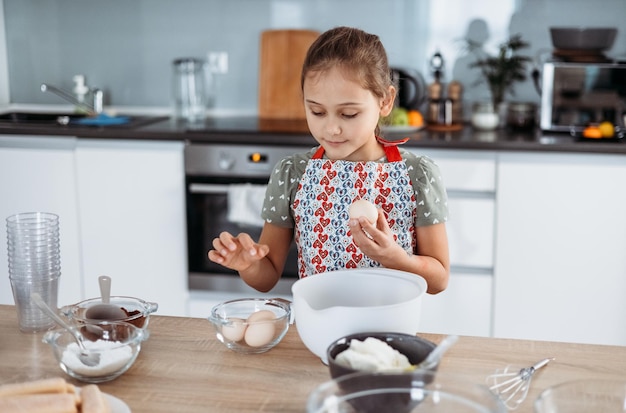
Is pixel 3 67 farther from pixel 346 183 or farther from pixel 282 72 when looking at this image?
pixel 346 183

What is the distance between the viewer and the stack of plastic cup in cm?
135

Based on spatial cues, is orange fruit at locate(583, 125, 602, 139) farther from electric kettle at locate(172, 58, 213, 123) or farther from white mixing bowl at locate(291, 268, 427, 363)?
white mixing bowl at locate(291, 268, 427, 363)

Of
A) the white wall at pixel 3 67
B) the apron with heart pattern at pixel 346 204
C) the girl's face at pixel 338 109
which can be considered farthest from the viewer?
the white wall at pixel 3 67

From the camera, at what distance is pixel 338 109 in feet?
4.89

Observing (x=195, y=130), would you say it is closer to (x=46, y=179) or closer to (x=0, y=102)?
(x=46, y=179)

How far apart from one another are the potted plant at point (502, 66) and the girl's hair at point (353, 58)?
170cm

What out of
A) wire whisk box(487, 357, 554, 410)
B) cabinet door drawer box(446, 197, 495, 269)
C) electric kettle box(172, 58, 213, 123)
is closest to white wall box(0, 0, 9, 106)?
electric kettle box(172, 58, 213, 123)

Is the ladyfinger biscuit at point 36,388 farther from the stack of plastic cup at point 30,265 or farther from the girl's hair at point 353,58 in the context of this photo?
the girl's hair at point 353,58

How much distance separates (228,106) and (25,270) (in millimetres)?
2252

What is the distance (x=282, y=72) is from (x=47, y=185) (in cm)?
106

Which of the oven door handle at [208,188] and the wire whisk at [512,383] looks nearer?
the wire whisk at [512,383]

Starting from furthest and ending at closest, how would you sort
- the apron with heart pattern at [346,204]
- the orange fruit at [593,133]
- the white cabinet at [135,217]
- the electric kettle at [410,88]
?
the electric kettle at [410,88] < the white cabinet at [135,217] < the orange fruit at [593,133] < the apron with heart pattern at [346,204]

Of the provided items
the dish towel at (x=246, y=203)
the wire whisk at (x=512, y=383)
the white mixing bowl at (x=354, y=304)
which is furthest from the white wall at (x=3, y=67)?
the wire whisk at (x=512, y=383)

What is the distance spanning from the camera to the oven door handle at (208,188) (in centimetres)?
288
